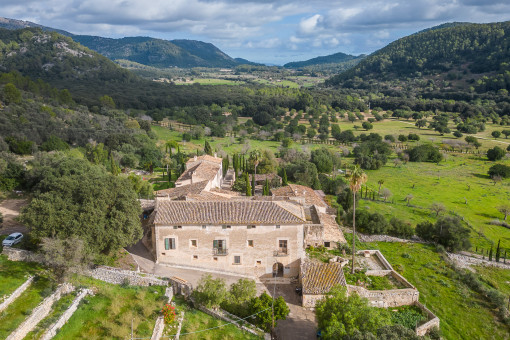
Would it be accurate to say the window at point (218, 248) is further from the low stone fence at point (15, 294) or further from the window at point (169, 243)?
the low stone fence at point (15, 294)

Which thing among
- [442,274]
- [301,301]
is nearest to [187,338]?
[301,301]

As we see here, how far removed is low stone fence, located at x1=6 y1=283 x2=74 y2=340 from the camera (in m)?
18.5

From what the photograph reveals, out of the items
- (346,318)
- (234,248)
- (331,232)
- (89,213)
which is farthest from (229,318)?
(331,232)

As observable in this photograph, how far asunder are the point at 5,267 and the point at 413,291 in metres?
28.6

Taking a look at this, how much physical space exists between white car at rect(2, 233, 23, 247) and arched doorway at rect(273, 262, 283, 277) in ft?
65.7

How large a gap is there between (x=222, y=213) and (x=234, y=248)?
A: 294 centimetres

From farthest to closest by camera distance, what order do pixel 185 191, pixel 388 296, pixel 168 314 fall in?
1. pixel 185 191
2. pixel 388 296
3. pixel 168 314

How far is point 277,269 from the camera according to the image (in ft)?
99.9

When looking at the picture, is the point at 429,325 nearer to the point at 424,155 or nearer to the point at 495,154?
the point at 424,155

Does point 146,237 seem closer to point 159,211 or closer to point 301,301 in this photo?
point 159,211

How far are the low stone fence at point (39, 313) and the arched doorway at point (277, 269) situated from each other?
1472 centimetres

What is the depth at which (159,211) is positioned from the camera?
30125 millimetres

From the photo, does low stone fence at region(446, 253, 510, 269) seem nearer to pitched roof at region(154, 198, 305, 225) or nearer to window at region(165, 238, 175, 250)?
pitched roof at region(154, 198, 305, 225)

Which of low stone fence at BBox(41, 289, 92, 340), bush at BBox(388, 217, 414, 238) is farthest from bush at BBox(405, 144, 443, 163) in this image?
low stone fence at BBox(41, 289, 92, 340)
